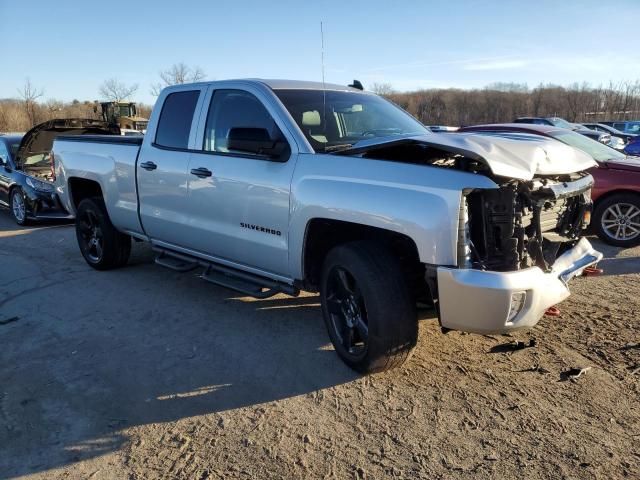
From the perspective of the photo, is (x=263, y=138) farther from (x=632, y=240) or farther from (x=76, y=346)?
(x=632, y=240)

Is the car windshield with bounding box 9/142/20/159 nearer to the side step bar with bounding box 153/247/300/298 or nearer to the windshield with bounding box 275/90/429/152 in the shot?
the side step bar with bounding box 153/247/300/298

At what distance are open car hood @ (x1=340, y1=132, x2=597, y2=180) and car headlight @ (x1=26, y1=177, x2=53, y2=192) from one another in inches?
299

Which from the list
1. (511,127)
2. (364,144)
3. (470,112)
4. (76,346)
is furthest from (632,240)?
(470,112)

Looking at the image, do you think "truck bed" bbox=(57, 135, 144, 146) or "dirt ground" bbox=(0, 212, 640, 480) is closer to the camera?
"dirt ground" bbox=(0, 212, 640, 480)

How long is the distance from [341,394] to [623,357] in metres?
2.09

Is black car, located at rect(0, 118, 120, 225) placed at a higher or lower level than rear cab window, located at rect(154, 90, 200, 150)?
lower

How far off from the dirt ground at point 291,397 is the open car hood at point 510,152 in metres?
1.40

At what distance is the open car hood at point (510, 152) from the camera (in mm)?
3047

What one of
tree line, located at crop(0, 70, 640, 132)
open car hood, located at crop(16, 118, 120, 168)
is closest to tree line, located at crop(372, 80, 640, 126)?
tree line, located at crop(0, 70, 640, 132)

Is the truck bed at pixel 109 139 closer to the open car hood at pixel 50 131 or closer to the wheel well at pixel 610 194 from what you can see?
the open car hood at pixel 50 131

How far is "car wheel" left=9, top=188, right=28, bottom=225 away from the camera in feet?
31.5

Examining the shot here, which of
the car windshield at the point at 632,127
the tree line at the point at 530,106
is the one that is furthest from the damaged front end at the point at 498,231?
the tree line at the point at 530,106

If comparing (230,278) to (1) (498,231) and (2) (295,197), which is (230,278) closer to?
(2) (295,197)

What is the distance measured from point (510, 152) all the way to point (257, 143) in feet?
5.86
